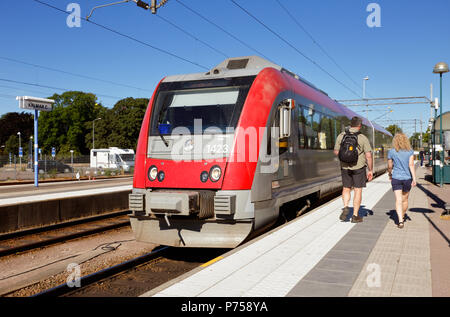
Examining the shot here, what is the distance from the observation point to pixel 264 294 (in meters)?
3.65

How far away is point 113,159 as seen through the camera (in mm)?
39312

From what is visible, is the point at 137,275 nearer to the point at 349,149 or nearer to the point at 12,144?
the point at 349,149

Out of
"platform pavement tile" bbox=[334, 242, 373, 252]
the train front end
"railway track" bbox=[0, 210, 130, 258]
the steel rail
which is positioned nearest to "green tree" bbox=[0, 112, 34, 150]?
"railway track" bbox=[0, 210, 130, 258]

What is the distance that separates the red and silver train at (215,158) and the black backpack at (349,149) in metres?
0.94

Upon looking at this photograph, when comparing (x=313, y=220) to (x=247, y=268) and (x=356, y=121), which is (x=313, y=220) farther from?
(x=247, y=268)

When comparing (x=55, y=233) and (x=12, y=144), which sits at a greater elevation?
(x=12, y=144)

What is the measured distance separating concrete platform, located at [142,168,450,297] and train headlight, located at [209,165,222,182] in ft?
3.46

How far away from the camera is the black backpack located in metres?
6.84

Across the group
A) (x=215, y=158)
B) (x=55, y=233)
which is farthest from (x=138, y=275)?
(x=55, y=233)

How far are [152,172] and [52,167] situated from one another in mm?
28414

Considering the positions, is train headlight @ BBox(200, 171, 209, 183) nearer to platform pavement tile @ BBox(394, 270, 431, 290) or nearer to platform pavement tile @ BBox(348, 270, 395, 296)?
platform pavement tile @ BBox(348, 270, 395, 296)
